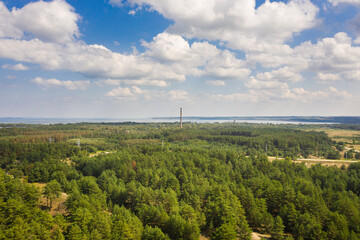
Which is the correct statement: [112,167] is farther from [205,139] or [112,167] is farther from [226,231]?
[205,139]

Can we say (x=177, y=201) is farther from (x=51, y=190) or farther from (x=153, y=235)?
(x=51, y=190)

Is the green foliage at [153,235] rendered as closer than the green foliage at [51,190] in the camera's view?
Yes

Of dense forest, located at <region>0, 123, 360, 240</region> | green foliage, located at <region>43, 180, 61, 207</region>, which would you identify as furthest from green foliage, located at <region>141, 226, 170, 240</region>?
green foliage, located at <region>43, 180, 61, 207</region>

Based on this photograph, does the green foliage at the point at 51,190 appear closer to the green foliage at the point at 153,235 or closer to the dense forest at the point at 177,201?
the dense forest at the point at 177,201

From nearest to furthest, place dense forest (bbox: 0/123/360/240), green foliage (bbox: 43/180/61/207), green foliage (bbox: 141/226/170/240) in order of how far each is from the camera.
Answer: green foliage (bbox: 141/226/170/240)
dense forest (bbox: 0/123/360/240)
green foliage (bbox: 43/180/61/207)

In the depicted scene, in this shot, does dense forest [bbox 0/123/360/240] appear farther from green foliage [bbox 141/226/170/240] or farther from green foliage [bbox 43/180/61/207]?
green foliage [bbox 141/226/170/240]

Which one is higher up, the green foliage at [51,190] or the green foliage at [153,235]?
the green foliage at [51,190]

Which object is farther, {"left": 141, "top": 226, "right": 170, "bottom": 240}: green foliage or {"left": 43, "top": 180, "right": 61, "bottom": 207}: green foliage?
{"left": 43, "top": 180, "right": 61, "bottom": 207}: green foliage

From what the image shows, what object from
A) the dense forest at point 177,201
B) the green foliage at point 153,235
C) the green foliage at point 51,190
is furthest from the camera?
the green foliage at point 51,190

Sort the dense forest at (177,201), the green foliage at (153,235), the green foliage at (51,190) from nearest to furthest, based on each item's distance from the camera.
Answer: the green foliage at (153,235), the dense forest at (177,201), the green foliage at (51,190)

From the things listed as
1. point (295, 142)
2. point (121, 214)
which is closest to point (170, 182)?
point (121, 214)

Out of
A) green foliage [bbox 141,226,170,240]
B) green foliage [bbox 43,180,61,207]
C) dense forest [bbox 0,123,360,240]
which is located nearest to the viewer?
green foliage [bbox 141,226,170,240]

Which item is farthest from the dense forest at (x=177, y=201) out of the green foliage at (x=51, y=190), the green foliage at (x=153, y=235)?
the green foliage at (x=153, y=235)
